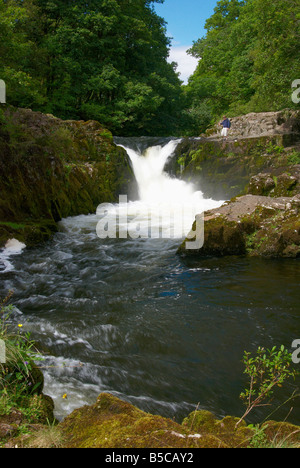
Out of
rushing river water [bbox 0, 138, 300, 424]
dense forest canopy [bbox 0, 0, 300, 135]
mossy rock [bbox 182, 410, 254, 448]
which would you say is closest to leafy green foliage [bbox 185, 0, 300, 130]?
dense forest canopy [bbox 0, 0, 300, 135]

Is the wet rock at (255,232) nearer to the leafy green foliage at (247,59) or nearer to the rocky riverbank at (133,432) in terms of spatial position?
the rocky riverbank at (133,432)

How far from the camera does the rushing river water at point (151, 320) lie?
3.31m

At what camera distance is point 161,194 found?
53.6 ft

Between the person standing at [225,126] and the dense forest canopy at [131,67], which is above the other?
the dense forest canopy at [131,67]

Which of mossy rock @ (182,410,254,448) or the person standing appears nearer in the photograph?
mossy rock @ (182,410,254,448)

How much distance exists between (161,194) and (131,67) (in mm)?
13882

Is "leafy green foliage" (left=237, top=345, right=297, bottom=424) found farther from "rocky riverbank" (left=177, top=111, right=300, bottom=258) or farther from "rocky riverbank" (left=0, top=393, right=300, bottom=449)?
"rocky riverbank" (left=177, top=111, right=300, bottom=258)

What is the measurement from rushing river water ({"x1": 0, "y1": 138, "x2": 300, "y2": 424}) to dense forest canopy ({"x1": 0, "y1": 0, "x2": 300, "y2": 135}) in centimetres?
610

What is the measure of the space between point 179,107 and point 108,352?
2641cm

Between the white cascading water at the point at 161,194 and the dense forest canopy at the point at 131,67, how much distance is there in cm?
489

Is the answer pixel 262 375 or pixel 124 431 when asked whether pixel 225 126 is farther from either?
pixel 124 431

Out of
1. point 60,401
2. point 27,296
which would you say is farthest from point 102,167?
point 60,401

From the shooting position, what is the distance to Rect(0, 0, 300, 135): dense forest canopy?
1235 centimetres

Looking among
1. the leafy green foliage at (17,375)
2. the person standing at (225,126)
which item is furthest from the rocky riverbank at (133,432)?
the person standing at (225,126)
